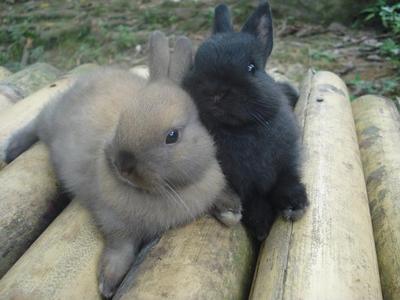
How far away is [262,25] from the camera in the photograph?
2.19 metres

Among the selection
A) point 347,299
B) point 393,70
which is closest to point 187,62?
point 347,299

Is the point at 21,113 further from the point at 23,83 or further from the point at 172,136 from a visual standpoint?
the point at 172,136

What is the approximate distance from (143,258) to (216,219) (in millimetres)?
339

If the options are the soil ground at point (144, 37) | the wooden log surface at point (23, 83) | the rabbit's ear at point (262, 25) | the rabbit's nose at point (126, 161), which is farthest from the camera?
the soil ground at point (144, 37)

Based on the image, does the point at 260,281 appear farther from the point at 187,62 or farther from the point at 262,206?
the point at 187,62

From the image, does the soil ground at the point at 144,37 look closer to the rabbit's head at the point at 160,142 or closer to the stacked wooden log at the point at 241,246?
the stacked wooden log at the point at 241,246

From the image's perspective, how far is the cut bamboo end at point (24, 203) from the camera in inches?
83.2

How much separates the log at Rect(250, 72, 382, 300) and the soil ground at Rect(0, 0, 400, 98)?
2261 millimetres

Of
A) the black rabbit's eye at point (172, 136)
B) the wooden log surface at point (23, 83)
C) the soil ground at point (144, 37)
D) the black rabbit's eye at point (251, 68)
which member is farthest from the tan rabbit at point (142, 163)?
the soil ground at point (144, 37)

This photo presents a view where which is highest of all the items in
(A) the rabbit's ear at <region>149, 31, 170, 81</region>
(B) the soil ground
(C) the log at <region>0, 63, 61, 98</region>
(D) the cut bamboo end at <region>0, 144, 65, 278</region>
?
(A) the rabbit's ear at <region>149, 31, 170, 81</region>

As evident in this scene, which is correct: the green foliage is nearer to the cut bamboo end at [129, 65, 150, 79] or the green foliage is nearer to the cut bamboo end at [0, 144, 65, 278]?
the cut bamboo end at [129, 65, 150, 79]

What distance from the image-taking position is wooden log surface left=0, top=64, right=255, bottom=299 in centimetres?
173

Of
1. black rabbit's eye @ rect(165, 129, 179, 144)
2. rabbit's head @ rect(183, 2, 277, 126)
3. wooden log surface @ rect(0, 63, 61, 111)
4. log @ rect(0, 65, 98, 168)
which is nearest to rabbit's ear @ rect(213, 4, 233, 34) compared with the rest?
rabbit's head @ rect(183, 2, 277, 126)

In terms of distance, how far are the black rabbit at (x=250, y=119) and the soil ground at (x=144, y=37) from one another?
2619 millimetres
